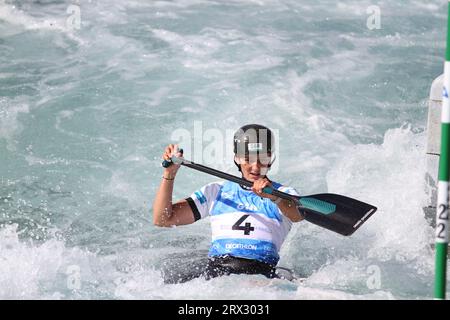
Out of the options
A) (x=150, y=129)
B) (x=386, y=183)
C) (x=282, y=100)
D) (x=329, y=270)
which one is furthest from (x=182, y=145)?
(x=329, y=270)

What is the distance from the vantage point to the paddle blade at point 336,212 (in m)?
5.42

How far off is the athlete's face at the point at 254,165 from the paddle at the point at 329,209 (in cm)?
9

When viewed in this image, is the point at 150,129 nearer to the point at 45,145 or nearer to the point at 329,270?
the point at 45,145

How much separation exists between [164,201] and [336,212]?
1.02 m

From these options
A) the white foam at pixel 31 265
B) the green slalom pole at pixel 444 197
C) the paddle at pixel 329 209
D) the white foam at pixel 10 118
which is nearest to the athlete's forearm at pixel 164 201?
the paddle at pixel 329 209

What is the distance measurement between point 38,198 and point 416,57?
16.7 ft

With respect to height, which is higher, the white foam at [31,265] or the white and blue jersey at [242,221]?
the white and blue jersey at [242,221]

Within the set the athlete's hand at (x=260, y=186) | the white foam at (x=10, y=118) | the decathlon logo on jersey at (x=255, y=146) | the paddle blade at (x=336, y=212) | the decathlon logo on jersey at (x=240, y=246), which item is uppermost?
the white foam at (x=10, y=118)

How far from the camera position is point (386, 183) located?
7539 millimetres

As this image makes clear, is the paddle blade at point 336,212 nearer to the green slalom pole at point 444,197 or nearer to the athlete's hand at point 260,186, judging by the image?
the athlete's hand at point 260,186

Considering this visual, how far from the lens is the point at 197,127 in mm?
9047

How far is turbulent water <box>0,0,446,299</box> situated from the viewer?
5965mm

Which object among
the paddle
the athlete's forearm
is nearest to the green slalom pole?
the paddle

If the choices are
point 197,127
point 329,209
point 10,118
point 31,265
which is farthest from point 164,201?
point 10,118
